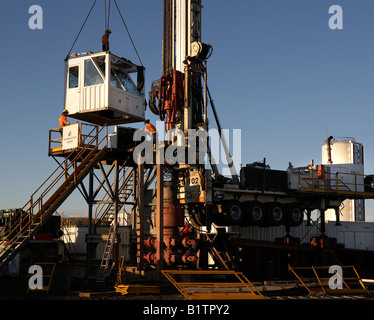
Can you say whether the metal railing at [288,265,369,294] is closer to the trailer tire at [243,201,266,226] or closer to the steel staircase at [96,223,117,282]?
the trailer tire at [243,201,266,226]

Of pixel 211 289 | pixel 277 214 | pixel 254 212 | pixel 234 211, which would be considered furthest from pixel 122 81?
pixel 211 289

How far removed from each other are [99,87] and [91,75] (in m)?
0.75

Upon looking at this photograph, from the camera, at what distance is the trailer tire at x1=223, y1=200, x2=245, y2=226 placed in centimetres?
2506

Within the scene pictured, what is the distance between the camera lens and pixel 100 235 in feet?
75.9

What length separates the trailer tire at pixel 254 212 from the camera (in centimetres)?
2578

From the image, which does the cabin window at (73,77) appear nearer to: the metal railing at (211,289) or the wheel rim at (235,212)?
the wheel rim at (235,212)

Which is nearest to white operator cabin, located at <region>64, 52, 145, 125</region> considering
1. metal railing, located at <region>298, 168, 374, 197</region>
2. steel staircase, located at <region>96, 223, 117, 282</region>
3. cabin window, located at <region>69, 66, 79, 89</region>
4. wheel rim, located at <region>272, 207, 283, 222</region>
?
cabin window, located at <region>69, 66, 79, 89</region>

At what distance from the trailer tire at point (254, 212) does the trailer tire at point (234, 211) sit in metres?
0.34

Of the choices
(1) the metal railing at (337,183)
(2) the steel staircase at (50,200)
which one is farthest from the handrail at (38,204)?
(1) the metal railing at (337,183)

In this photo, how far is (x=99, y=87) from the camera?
23266mm

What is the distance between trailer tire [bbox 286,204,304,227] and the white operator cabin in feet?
30.9

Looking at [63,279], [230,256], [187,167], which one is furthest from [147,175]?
[63,279]

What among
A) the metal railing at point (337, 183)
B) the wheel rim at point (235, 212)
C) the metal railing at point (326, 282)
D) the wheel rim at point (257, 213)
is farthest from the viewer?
the metal railing at point (337, 183)
